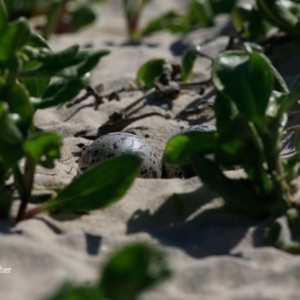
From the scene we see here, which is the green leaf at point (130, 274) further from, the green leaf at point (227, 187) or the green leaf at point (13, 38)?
the green leaf at point (13, 38)

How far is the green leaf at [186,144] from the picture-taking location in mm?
2389

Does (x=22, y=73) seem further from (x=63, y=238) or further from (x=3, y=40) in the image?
(x=63, y=238)

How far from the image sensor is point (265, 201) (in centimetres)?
240

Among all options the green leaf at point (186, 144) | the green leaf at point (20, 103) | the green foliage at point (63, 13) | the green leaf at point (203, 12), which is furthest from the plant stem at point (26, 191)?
the green foliage at point (63, 13)

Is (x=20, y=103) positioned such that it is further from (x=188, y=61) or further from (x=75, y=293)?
(x=188, y=61)

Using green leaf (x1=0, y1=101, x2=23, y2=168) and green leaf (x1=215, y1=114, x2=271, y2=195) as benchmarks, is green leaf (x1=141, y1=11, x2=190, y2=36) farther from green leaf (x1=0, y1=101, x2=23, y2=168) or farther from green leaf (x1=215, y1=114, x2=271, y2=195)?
green leaf (x1=0, y1=101, x2=23, y2=168)

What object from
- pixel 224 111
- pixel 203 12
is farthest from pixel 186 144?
pixel 203 12

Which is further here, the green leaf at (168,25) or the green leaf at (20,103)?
the green leaf at (168,25)

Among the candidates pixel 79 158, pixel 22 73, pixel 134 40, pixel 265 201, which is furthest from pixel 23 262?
pixel 134 40

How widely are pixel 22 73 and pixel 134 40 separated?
2759mm

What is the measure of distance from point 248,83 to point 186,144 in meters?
0.28

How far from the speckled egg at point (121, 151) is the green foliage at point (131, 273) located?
1086 mm

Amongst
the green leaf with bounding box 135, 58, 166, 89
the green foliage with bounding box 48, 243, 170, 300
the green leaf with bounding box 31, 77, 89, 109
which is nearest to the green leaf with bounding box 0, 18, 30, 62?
the green leaf with bounding box 31, 77, 89, 109

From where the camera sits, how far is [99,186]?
2.28 m
